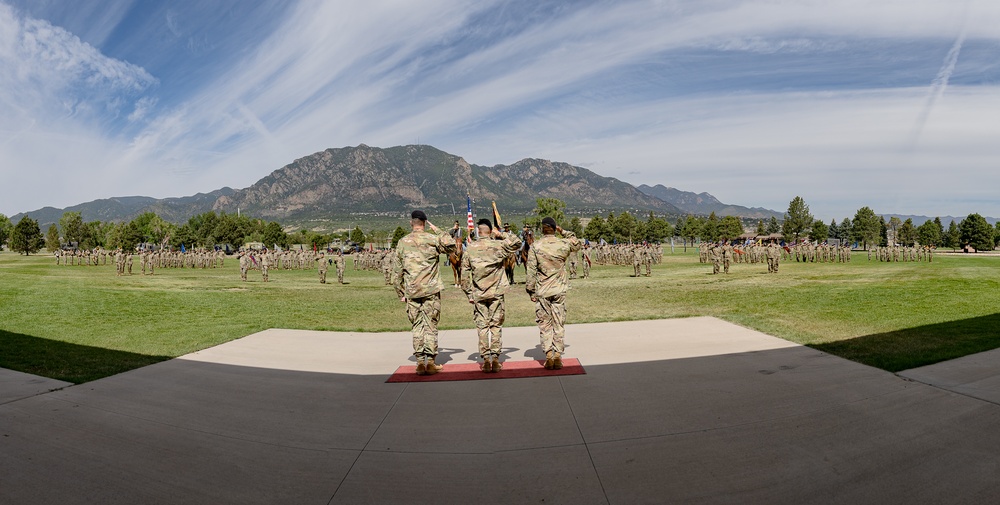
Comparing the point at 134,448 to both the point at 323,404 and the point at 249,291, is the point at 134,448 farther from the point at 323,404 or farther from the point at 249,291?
the point at 249,291

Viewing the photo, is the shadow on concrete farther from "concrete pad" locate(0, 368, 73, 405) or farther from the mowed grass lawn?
the mowed grass lawn

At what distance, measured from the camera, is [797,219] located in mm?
86875

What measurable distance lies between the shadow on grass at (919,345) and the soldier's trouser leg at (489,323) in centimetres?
503

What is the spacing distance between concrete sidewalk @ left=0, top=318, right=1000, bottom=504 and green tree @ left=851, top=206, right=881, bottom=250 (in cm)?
10396

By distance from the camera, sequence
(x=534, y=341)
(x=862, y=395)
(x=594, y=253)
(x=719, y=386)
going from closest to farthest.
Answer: (x=862, y=395)
(x=719, y=386)
(x=534, y=341)
(x=594, y=253)

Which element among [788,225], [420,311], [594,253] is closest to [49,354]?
[420,311]

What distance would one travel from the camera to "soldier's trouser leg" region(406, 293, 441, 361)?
6.97m

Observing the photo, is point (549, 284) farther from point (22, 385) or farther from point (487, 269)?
point (22, 385)

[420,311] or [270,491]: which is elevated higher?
[420,311]

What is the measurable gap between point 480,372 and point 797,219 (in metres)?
95.6

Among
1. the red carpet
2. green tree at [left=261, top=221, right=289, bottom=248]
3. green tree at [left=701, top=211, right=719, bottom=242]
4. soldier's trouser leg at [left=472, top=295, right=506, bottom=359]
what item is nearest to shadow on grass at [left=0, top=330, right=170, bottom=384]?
the red carpet

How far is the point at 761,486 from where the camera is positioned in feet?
11.6

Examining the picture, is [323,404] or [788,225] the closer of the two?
[323,404]

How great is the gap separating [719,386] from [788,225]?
9545 cm
